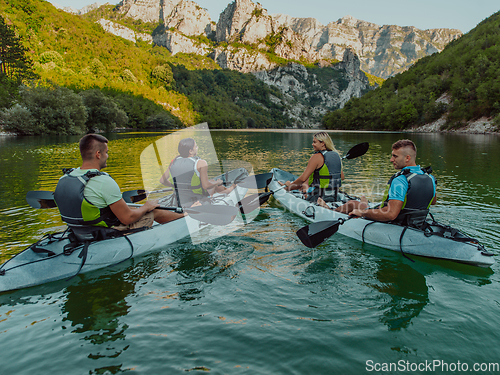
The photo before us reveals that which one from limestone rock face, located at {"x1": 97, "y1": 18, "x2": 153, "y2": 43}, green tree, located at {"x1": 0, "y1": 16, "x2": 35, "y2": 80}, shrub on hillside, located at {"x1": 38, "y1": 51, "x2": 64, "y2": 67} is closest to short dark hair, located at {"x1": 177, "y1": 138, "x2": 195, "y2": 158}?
green tree, located at {"x1": 0, "y1": 16, "x2": 35, "y2": 80}

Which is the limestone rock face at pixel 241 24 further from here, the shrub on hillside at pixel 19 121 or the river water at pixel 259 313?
the river water at pixel 259 313

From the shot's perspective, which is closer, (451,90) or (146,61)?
(451,90)

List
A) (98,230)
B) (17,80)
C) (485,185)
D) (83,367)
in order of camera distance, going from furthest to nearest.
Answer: (17,80) → (485,185) → (98,230) → (83,367)

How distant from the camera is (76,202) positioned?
14.9 ft

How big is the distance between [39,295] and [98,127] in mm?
54691

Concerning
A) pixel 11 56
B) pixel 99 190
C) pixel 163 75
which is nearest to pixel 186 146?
pixel 99 190

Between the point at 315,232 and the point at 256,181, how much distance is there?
5085mm

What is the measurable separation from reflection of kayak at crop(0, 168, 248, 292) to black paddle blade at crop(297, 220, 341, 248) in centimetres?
265

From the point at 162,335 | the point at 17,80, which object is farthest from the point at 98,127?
A: the point at 162,335

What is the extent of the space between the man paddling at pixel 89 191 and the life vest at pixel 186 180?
219cm

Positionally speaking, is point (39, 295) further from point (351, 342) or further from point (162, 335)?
point (351, 342)

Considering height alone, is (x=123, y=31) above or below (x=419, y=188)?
above

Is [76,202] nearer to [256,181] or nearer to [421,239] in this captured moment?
[421,239]

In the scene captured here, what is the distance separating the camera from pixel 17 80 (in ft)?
165
